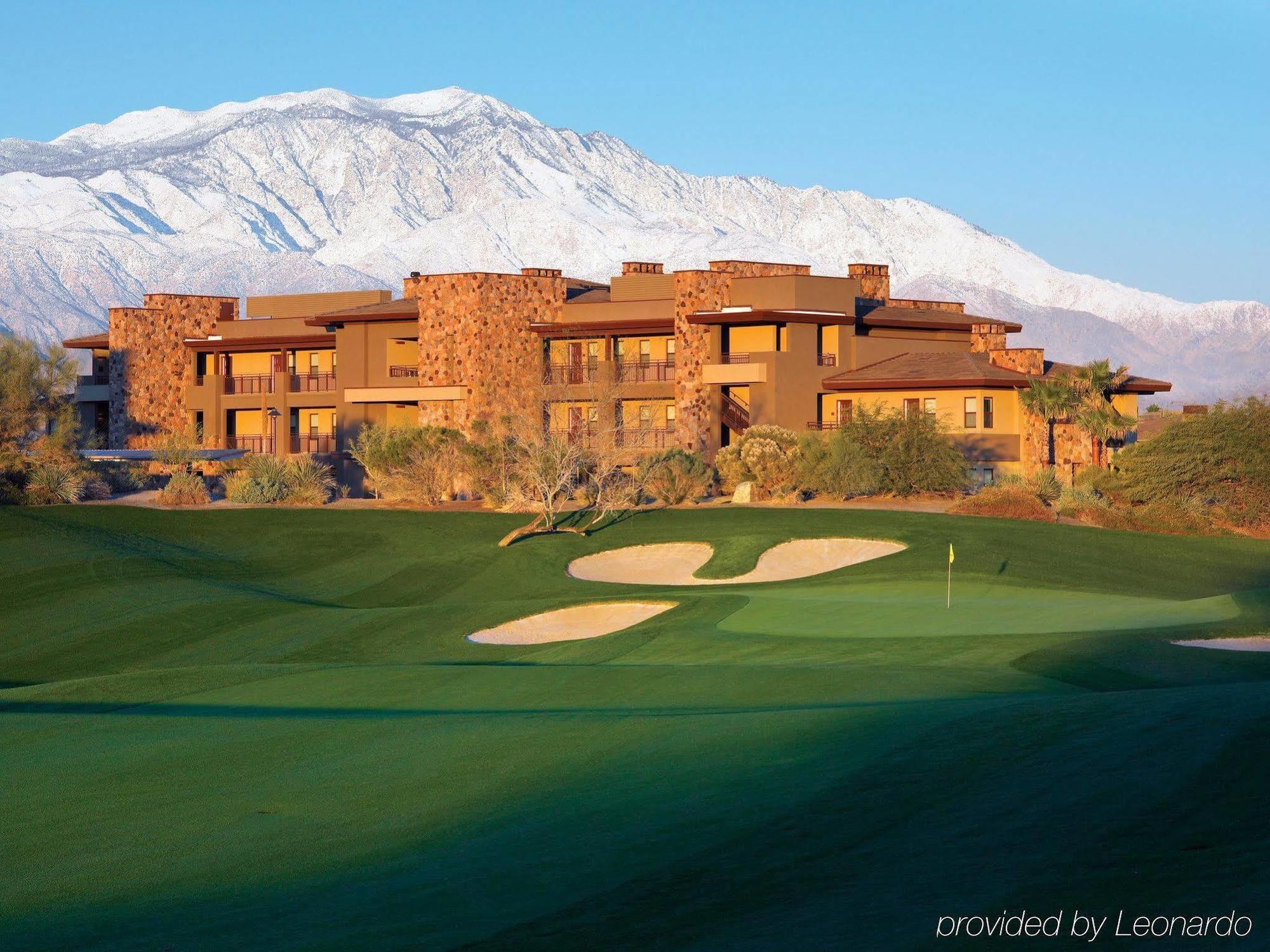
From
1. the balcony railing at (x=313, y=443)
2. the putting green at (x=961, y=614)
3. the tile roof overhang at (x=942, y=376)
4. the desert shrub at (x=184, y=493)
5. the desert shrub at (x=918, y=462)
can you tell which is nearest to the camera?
the putting green at (x=961, y=614)

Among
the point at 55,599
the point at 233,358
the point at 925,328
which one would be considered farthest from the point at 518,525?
the point at 233,358

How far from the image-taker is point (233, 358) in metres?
71.9

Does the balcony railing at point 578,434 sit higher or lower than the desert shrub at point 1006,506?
higher

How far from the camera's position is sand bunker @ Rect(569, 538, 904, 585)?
39.2 metres

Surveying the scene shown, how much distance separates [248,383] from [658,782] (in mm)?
60040

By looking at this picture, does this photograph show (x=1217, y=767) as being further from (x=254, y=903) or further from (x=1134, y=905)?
(x=254, y=903)

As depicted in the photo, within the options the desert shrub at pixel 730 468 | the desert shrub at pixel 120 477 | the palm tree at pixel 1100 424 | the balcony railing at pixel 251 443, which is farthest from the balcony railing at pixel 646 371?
the desert shrub at pixel 120 477

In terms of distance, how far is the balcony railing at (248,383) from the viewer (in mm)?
69500

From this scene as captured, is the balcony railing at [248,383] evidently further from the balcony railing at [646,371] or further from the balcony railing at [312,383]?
the balcony railing at [646,371]

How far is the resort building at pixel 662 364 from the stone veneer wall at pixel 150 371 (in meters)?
4.36

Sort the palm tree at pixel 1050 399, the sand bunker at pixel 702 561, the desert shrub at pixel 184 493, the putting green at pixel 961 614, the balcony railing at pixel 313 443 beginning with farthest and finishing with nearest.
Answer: the balcony railing at pixel 313 443 → the palm tree at pixel 1050 399 → the desert shrub at pixel 184 493 → the sand bunker at pixel 702 561 → the putting green at pixel 961 614

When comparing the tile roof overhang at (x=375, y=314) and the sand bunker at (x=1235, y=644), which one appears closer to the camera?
the sand bunker at (x=1235, y=644)

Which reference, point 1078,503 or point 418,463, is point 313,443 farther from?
point 1078,503

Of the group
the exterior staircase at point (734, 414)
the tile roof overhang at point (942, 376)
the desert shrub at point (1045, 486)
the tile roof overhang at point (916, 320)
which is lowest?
the desert shrub at point (1045, 486)
